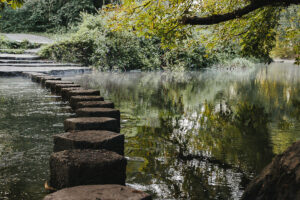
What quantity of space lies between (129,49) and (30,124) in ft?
56.8

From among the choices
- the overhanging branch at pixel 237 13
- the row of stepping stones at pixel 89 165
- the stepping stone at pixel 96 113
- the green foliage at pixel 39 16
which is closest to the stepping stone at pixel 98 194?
the row of stepping stones at pixel 89 165

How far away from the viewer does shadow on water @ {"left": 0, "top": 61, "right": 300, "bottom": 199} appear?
2.61m

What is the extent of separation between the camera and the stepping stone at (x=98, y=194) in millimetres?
1637

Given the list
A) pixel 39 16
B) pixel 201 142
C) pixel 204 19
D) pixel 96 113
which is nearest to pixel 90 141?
pixel 96 113

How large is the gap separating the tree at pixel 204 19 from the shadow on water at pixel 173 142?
5.31 ft

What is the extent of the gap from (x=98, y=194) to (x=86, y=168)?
0.37 meters

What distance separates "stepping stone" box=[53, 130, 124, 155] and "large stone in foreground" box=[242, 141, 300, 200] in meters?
1.08

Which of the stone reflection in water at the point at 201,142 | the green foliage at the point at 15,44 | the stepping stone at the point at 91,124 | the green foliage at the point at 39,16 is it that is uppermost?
the green foliage at the point at 39,16

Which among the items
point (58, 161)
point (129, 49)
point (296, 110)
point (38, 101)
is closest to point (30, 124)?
point (38, 101)

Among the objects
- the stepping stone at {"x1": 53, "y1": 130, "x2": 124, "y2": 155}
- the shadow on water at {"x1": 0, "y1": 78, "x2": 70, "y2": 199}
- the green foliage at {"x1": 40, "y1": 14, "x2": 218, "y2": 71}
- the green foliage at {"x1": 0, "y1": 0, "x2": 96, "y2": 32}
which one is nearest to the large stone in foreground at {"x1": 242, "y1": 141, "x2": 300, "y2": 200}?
the stepping stone at {"x1": 53, "y1": 130, "x2": 124, "y2": 155}

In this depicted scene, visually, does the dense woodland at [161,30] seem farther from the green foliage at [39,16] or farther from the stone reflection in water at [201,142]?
the stone reflection in water at [201,142]

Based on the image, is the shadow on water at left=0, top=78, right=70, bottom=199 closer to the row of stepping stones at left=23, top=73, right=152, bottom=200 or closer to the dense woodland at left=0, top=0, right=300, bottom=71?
the row of stepping stones at left=23, top=73, right=152, bottom=200

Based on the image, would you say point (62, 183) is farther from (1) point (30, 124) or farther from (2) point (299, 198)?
(1) point (30, 124)

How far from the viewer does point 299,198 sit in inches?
66.6
